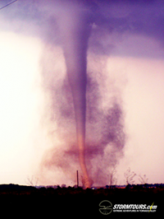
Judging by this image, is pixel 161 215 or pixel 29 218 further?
pixel 29 218

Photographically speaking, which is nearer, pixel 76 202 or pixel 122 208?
pixel 122 208

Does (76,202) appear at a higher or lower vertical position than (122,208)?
higher

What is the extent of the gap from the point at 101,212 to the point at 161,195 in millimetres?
4974

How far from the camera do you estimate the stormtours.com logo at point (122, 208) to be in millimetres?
21922

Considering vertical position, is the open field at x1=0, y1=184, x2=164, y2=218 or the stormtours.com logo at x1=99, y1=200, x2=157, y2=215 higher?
the open field at x1=0, y1=184, x2=164, y2=218

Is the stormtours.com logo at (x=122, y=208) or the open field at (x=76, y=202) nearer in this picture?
the stormtours.com logo at (x=122, y=208)

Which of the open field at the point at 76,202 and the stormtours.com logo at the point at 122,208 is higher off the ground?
the open field at the point at 76,202

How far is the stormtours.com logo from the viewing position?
21922 mm

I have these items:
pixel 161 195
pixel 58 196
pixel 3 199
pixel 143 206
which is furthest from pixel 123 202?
pixel 3 199

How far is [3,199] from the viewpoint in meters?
26.8

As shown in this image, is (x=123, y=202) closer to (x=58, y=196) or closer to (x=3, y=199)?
(x=58, y=196)

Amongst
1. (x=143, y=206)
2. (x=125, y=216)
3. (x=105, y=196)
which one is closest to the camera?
(x=125, y=216)

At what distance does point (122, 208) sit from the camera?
2239 centimetres

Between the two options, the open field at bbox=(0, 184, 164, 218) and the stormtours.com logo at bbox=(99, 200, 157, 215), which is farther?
the open field at bbox=(0, 184, 164, 218)
